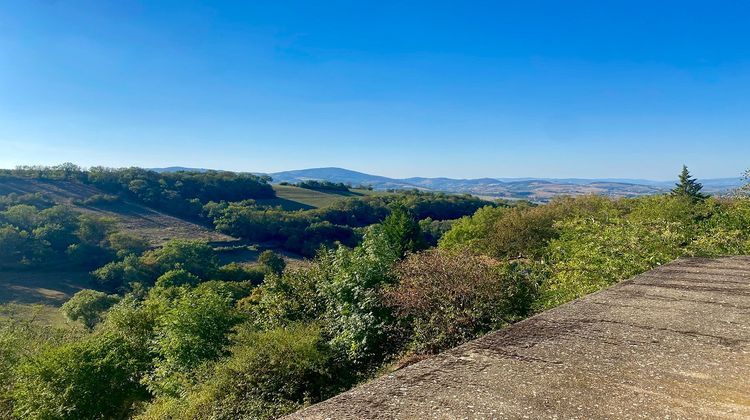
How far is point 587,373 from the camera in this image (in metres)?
3.67

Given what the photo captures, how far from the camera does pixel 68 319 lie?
4312 cm

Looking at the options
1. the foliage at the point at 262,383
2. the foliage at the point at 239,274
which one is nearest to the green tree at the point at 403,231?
the foliage at the point at 262,383

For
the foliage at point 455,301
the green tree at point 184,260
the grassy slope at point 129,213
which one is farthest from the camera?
the grassy slope at point 129,213

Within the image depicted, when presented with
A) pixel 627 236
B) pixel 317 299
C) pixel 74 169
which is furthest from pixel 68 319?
pixel 74 169

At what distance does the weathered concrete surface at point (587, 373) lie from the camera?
317 cm

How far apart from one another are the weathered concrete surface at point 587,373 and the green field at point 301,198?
352ft

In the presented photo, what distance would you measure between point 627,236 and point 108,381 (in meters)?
20.8

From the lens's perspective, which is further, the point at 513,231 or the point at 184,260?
the point at 184,260

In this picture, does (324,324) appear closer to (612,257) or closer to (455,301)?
(455,301)

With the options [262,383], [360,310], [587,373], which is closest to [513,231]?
[360,310]

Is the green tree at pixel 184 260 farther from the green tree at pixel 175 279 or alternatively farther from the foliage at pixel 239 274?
the green tree at pixel 175 279

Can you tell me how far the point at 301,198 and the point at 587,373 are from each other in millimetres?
120979

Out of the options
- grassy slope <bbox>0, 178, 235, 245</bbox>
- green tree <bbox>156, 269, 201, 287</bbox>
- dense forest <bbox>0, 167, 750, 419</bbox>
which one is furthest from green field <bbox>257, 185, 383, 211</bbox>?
dense forest <bbox>0, 167, 750, 419</bbox>

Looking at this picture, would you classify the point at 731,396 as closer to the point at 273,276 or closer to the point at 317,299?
the point at 317,299
